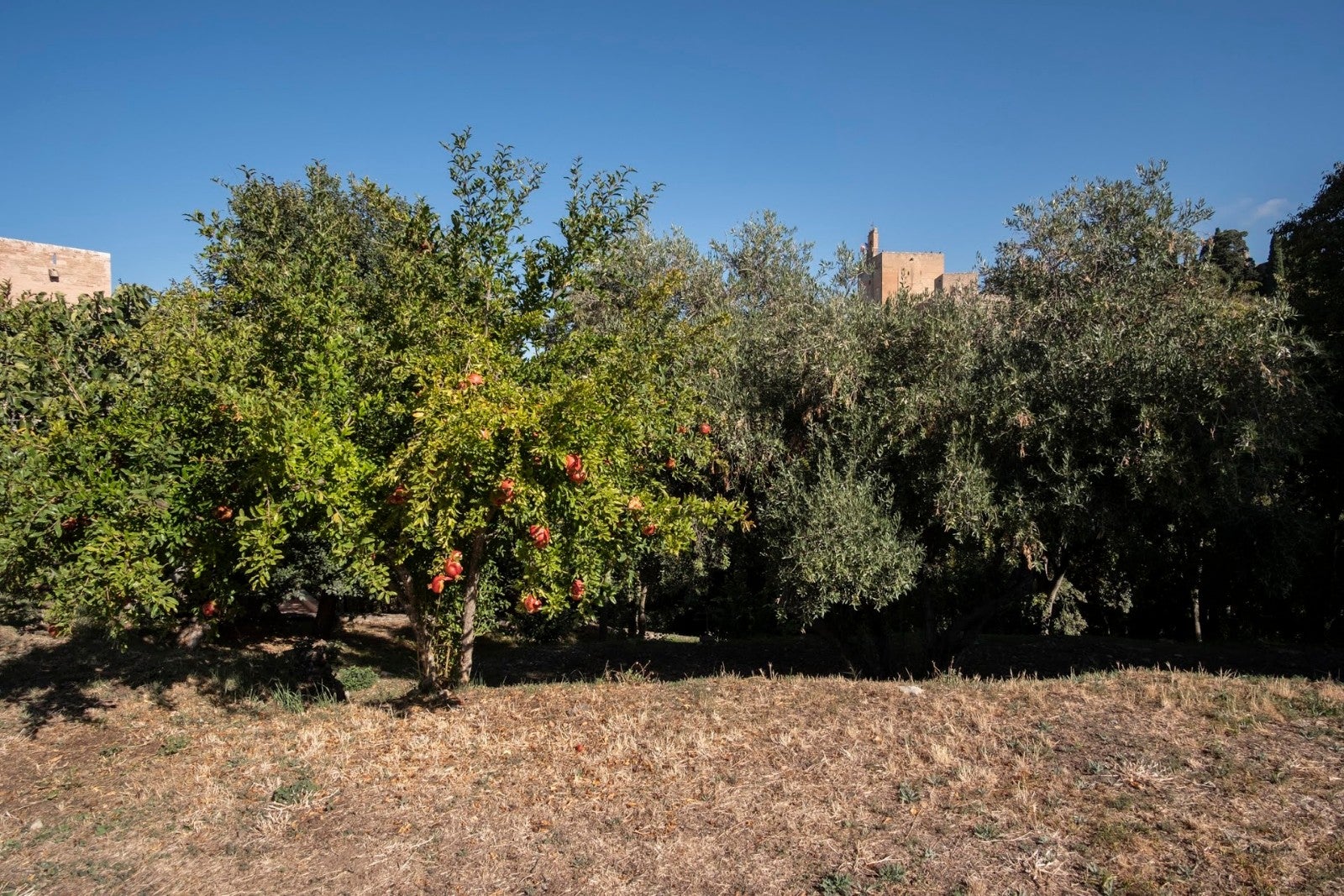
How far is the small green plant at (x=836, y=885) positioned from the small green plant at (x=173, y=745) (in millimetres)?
6265

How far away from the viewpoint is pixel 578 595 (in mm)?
7297

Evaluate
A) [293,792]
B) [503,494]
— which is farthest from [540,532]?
[293,792]

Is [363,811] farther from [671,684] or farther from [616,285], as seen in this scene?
[616,285]

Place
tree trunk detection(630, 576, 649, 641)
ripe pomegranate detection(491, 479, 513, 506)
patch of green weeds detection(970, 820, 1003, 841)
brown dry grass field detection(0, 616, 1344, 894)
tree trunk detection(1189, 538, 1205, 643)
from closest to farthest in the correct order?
brown dry grass field detection(0, 616, 1344, 894) → patch of green weeds detection(970, 820, 1003, 841) → ripe pomegranate detection(491, 479, 513, 506) → tree trunk detection(1189, 538, 1205, 643) → tree trunk detection(630, 576, 649, 641)

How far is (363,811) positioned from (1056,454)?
26.6 ft

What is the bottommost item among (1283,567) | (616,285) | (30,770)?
(30,770)

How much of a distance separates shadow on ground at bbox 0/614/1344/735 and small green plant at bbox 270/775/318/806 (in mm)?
3976

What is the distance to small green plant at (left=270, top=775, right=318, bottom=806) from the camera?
6.23m

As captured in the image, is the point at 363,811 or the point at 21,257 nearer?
the point at 363,811

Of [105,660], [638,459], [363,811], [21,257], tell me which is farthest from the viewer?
[21,257]

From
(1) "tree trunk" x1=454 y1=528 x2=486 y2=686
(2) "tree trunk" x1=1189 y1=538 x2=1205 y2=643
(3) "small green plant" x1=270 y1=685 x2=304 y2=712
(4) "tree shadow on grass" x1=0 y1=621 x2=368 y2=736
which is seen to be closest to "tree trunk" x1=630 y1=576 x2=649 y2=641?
(4) "tree shadow on grass" x1=0 y1=621 x2=368 y2=736

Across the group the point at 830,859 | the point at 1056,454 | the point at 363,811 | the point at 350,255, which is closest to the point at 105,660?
the point at 350,255

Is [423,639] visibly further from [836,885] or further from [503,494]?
[836,885]

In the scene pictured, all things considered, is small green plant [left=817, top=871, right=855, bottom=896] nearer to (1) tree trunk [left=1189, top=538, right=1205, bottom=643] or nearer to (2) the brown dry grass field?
(2) the brown dry grass field
